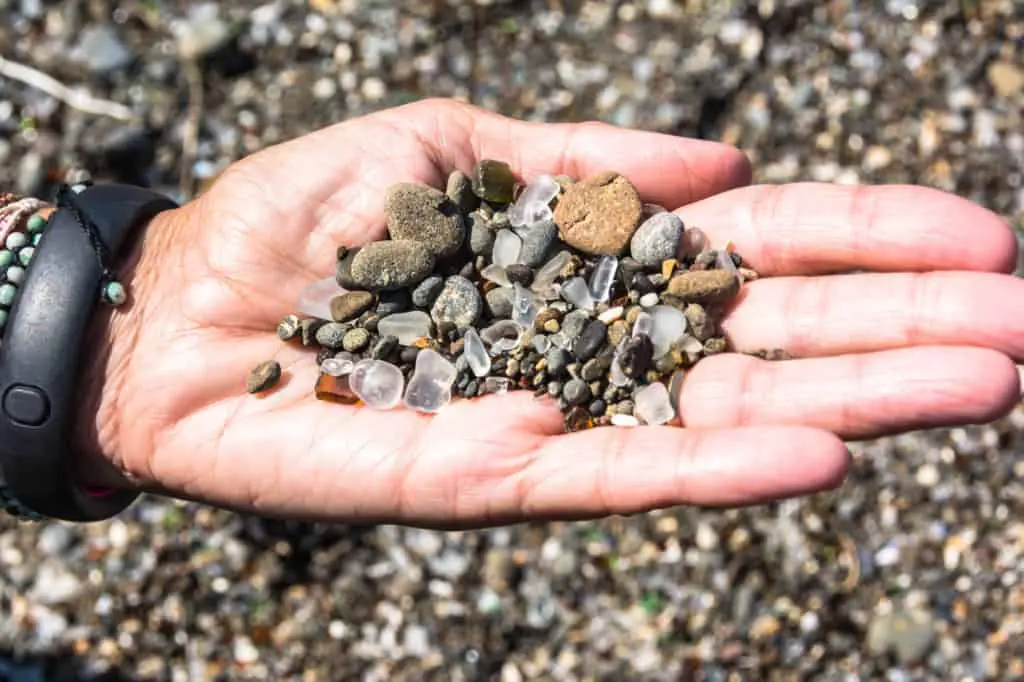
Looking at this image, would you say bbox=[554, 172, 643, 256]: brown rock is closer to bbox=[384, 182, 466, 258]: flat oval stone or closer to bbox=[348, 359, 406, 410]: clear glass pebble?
bbox=[384, 182, 466, 258]: flat oval stone

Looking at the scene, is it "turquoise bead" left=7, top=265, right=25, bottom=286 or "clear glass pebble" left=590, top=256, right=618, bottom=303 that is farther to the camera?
"clear glass pebble" left=590, top=256, right=618, bottom=303

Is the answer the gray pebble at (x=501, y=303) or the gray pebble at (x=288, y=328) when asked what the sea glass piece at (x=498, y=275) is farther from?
the gray pebble at (x=288, y=328)

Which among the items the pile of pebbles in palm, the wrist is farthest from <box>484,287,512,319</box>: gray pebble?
the wrist

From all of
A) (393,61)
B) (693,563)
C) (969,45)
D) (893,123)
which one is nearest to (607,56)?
(393,61)

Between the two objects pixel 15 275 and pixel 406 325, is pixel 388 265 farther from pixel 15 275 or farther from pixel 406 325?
pixel 15 275

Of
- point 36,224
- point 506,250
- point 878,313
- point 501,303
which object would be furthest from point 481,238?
point 36,224

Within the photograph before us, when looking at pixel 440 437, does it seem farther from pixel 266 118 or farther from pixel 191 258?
pixel 266 118
